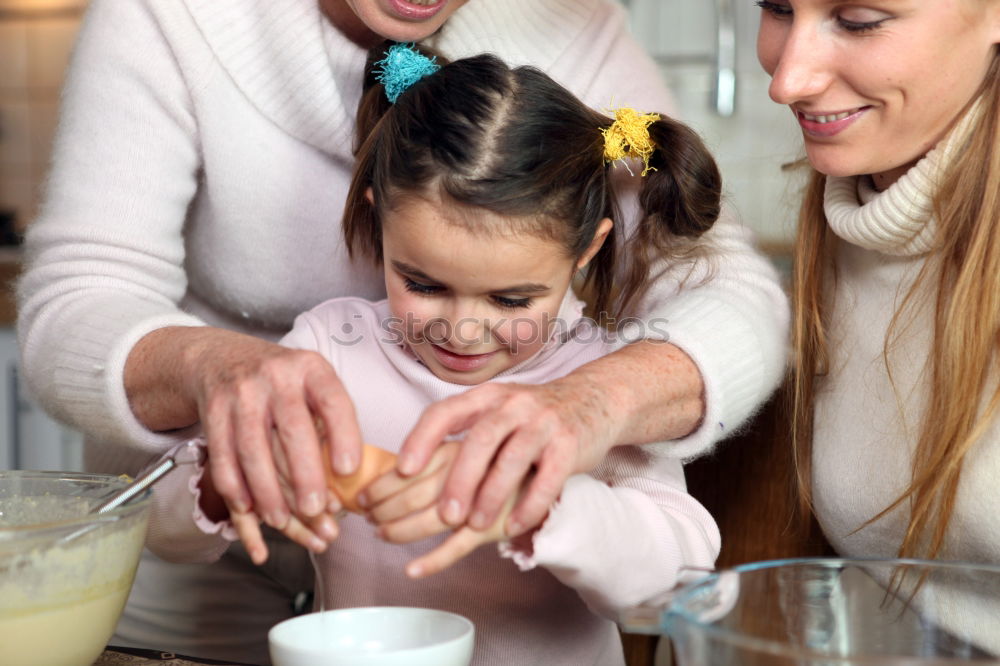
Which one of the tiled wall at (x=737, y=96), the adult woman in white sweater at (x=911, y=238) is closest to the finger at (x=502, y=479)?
the adult woman in white sweater at (x=911, y=238)

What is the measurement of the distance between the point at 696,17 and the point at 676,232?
2.23m

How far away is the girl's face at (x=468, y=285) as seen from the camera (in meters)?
1.15

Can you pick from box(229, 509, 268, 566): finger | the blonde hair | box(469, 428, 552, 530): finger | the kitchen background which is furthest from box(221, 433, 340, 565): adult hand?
the kitchen background

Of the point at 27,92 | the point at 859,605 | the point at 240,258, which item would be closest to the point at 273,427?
the point at 859,605

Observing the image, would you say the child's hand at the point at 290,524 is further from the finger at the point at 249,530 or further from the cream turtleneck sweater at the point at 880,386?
the cream turtleneck sweater at the point at 880,386

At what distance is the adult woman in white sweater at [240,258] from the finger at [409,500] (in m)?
0.06

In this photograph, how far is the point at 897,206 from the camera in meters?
1.15

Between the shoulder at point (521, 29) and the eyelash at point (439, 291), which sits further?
the shoulder at point (521, 29)

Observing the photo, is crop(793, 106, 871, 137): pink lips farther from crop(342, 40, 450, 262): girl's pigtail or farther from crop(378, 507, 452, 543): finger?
crop(378, 507, 452, 543): finger

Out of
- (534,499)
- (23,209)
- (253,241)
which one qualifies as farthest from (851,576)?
(23,209)

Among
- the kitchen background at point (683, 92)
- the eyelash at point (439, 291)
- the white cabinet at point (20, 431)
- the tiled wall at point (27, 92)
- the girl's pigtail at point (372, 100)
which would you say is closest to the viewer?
the eyelash at point (439, 291)

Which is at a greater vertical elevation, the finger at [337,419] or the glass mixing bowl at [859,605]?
the finger at [337,419]

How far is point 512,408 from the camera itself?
34.1 inches

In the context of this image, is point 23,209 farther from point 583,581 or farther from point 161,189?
point 583,581
